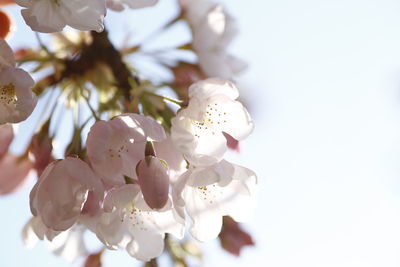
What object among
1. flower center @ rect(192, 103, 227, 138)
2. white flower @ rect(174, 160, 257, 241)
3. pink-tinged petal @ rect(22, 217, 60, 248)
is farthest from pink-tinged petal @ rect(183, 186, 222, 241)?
pink-tinged petal @ rect(22, 217, 60, 248)

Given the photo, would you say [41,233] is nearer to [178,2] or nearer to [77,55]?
[77,55]

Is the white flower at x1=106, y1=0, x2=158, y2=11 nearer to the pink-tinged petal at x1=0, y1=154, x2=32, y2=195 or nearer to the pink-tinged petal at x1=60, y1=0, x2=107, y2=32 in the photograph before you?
the pink-tinged petal at x1=60, y1=0, x2=107, y2=32

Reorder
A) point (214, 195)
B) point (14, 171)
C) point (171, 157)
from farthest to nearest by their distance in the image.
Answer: point (14, 171) → point (214, 195) → point (171, 157)

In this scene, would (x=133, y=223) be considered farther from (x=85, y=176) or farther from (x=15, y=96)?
(x=15, y=96)

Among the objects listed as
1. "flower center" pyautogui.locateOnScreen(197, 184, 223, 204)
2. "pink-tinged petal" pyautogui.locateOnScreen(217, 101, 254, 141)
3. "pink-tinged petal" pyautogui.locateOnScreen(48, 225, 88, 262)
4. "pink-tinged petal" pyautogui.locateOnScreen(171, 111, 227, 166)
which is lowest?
"pink-tinged petal" pyautogui.locateOnScreen(48, 225, 88, 262)

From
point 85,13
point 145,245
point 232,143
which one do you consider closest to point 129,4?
point 85,13

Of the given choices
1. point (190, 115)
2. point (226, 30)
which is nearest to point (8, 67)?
point (190, 115)

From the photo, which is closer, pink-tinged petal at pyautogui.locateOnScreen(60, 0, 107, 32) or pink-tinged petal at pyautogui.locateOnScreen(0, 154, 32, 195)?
pink-tinged petal at pyautogui.locateOnScreen(60, 0, 107, 32)
